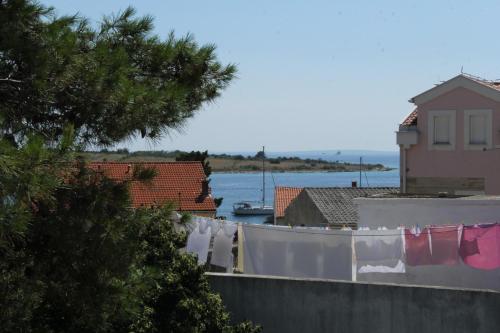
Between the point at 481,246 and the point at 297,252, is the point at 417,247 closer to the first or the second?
the point at 481,246

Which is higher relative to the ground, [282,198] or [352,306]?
[282,198]

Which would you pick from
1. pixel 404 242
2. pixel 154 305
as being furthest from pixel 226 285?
pixel 404 242

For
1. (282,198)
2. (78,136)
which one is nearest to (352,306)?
(78,136)

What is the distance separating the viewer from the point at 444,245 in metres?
14.4

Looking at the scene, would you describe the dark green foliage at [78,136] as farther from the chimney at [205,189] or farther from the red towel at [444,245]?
the chimney at [205,189]

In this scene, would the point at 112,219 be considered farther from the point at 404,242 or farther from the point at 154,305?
the point at 404,242

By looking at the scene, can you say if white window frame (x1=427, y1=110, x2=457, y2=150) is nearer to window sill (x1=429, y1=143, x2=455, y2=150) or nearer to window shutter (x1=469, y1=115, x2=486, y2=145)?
window sill (x1=429, y1=143, x2=455, y2=150)

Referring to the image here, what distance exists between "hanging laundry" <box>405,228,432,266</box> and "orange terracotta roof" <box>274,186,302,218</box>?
28.4m

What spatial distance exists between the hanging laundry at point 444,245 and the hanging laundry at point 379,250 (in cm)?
55

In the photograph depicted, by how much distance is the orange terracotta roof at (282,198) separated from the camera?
145 feet

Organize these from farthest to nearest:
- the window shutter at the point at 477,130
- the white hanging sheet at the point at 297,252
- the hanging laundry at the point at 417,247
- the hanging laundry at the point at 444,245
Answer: the window shutter at the point at 477,130, the white hanging sheet at the point at 297,252, the hanging laundry at the point at 417,247, the hanging laundry at the point at 444,245

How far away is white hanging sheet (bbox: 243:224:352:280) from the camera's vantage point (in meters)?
15.1

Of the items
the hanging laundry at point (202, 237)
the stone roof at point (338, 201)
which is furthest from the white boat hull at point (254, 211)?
the hanging laundry at point (202, 237)

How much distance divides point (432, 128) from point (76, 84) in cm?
1923
